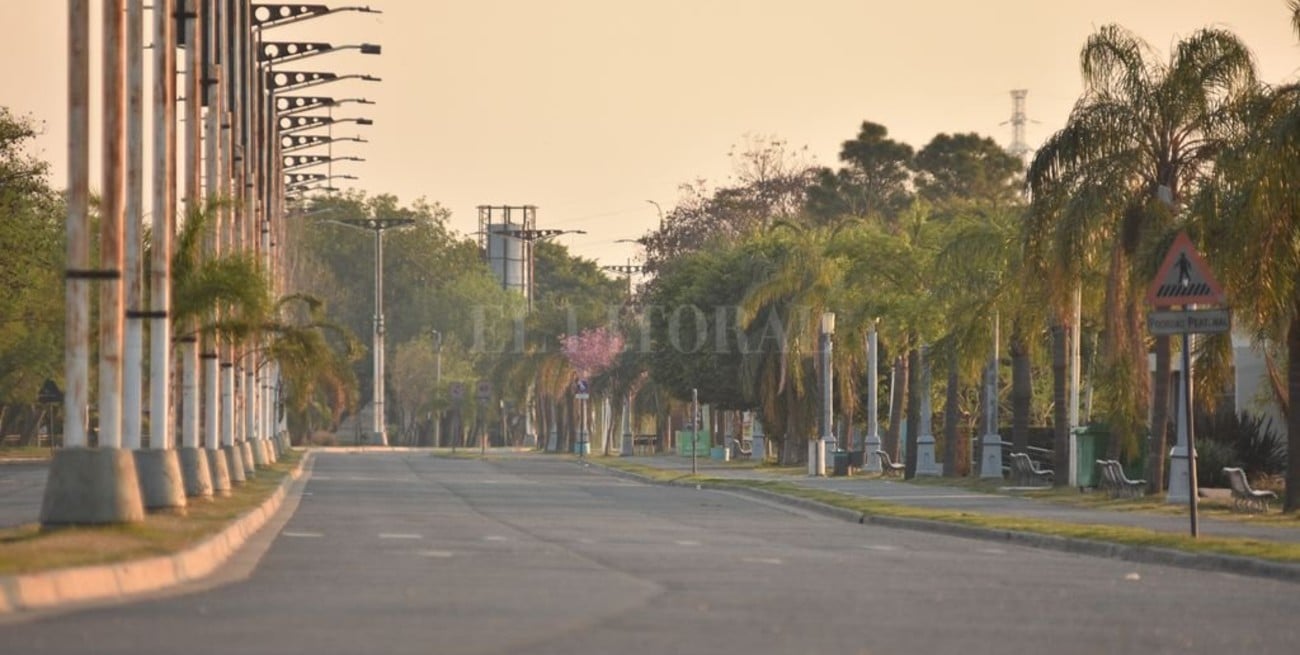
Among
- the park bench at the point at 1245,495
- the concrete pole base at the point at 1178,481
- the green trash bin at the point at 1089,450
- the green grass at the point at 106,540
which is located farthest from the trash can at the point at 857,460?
the green grass at the point at 106,540

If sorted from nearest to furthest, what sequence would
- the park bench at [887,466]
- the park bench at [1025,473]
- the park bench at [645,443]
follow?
the park bench at [1025,473]
the park bench at [887,466]
the park bench at [645,443]

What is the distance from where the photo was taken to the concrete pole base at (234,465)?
50062mm

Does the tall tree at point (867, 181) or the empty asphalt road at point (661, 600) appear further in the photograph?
the tall tree at point (867, 181)

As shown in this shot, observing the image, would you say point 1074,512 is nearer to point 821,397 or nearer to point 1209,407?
point 1209,407

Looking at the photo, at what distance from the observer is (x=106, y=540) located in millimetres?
23547

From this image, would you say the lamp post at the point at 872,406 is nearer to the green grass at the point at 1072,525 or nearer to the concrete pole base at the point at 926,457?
the concrete pole base at the point at 926,457

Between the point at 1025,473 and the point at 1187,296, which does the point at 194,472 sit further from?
the point at 1025,473

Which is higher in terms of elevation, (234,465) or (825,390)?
A: (825,390)

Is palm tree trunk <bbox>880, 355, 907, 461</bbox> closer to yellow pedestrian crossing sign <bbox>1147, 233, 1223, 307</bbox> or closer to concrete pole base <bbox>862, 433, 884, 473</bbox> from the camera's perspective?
concrete pole base <bbox>862, 433, 884, 473</bbox>

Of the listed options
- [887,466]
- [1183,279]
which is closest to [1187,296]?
[1183,279]

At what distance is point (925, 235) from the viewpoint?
7200 centimetres

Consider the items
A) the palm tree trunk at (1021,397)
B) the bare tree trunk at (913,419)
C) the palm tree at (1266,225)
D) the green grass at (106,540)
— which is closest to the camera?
the green grass at (106,540)

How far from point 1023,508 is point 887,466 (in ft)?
86.9

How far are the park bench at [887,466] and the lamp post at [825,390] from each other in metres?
1.55
